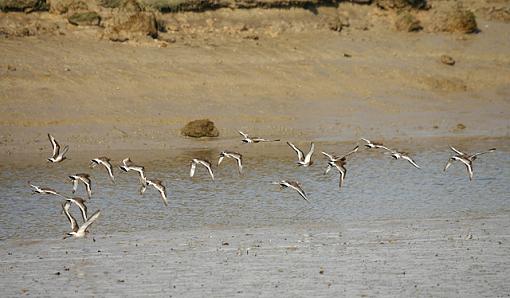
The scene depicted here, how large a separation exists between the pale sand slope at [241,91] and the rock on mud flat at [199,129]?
0.19 meters

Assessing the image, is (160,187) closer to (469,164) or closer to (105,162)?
(105,162)

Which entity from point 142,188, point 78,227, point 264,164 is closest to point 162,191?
point 142,188

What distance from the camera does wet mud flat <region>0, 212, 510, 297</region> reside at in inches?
490

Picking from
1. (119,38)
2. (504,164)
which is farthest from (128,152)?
(504,164)

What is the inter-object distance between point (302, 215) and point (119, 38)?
861 centimetres

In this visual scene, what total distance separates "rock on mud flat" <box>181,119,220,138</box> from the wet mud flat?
18.1ft

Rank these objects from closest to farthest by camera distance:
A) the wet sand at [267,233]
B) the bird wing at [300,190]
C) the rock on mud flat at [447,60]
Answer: the wet sand at [267,233] < the bird wing at [300,190] < the rock on mud flat at [447,60]

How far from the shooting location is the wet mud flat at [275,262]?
1245 centimetres

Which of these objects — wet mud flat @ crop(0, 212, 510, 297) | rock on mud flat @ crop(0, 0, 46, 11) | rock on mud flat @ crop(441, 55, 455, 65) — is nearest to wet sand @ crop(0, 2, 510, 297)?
wet mud flat @ crop(0, 212, 510, 297)

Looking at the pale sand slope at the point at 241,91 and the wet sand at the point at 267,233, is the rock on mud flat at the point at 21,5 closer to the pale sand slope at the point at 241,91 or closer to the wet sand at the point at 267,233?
the pale sand slope at the point at 241,91

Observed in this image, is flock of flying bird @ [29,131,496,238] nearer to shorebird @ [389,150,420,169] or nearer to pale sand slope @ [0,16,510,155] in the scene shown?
shorebird @ [389,150,420,169]

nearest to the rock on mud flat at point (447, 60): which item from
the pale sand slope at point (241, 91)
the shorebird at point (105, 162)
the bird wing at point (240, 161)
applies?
the pale sand slope at point (241, 91)

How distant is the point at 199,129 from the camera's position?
2088 cm

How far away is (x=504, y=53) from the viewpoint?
87.7ft
